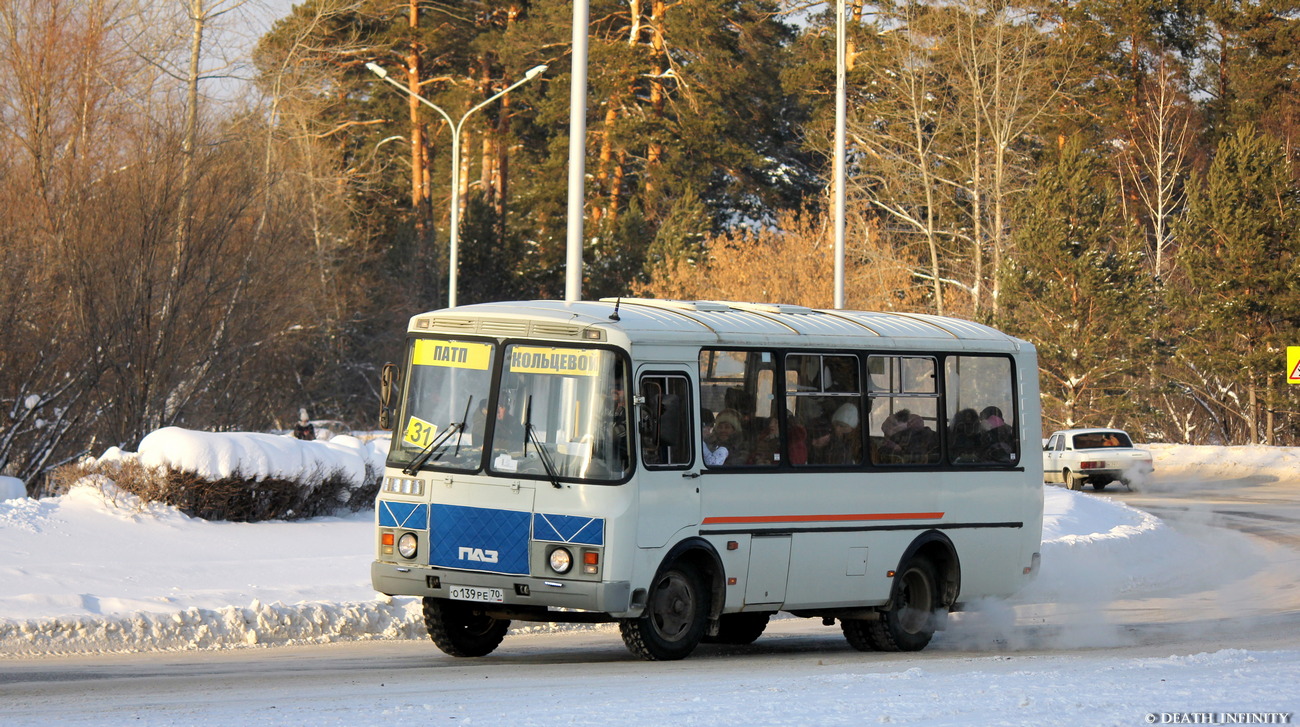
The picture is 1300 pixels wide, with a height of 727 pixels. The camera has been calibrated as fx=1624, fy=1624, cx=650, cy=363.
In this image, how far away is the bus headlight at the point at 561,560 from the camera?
11.2m

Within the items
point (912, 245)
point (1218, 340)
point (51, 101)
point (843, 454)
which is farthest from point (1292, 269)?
point (843, 454)

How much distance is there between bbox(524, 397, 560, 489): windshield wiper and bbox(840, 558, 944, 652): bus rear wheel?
368 cm

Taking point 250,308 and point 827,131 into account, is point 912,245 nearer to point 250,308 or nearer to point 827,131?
point 827,131

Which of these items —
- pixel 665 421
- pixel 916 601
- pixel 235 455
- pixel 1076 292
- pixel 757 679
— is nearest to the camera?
pixel 757 679

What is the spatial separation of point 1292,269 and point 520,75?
30312 millimetres

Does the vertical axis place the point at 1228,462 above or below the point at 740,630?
above

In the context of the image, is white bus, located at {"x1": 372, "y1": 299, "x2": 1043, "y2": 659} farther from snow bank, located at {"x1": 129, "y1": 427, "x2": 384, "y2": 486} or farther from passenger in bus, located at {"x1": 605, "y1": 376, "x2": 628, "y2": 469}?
snow bank, located at {"x1": 129, "y1": 427, "x2": 384, "y2": 486}

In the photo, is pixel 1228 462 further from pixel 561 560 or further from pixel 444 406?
pixel 561 560

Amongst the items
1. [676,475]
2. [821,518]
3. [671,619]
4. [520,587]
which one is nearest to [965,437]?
[821,518]

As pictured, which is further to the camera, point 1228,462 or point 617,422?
point 1228,462

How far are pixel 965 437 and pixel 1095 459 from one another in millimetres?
29044

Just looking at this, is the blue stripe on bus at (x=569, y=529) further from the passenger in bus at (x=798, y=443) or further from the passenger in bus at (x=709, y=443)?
the passenger in bus at (x=798, y=443)

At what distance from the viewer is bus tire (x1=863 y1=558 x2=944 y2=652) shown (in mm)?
13602

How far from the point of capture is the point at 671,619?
11.9m
